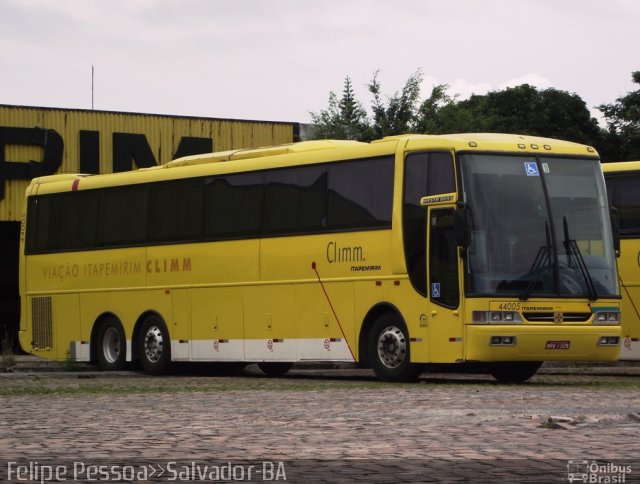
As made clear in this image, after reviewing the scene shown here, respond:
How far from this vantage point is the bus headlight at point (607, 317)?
2295 cm

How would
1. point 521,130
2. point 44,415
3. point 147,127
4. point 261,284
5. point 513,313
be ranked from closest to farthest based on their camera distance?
point 44,415 → point 513,313 → point 261,284 → point 147,127 → point 521,130

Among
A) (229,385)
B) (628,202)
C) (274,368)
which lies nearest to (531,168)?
(628,202)

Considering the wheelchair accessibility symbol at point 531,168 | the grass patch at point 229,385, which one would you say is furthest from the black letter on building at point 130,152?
the wheelchair accessibility symbol at point 531,168

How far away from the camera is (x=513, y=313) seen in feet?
73.4

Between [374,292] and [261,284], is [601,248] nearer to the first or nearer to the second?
[374,292]

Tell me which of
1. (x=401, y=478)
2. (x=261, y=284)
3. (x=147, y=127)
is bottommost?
(x=401, y=478)

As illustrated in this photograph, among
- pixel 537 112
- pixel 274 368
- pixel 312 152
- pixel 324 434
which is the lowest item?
pixel 324 434

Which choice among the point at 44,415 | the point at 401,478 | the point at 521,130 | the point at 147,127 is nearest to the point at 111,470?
the point at 401,478

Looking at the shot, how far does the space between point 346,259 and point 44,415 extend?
975 cm

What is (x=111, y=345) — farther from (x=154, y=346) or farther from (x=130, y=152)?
(x=130, y=152)

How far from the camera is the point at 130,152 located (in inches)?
1716

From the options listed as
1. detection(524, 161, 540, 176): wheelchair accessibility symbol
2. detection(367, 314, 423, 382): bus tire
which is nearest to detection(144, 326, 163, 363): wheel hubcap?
detection(367, 314, 423, 382): bus tire

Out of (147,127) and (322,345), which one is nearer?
(322,345)

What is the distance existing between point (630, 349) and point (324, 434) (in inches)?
622
